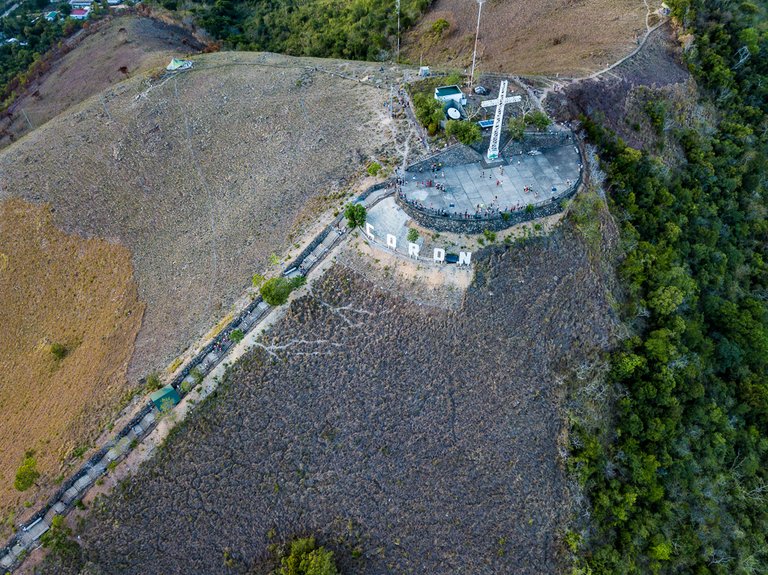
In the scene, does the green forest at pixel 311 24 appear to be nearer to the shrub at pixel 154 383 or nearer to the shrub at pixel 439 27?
the shrub at pixel 439 27

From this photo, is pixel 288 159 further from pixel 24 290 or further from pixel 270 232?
pixel 24 290

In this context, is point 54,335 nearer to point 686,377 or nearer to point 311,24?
point 686,377

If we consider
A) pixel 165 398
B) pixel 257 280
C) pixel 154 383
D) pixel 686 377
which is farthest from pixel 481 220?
pixel 154 383

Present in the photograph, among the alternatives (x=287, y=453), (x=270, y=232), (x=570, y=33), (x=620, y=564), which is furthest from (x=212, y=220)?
(x=570, y=33)

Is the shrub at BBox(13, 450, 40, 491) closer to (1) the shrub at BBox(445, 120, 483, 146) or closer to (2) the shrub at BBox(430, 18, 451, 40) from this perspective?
(1) the shrub at BBox(445, 120, 483, 146)

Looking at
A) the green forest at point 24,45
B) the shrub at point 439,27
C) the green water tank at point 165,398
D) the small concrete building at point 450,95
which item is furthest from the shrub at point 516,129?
the green forest at point 24,45

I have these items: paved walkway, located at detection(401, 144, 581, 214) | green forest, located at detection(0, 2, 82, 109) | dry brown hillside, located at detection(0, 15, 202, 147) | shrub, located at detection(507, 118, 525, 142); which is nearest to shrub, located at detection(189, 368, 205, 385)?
paved walkway, located at detection(401, 144, 581, 214)
